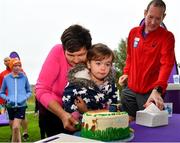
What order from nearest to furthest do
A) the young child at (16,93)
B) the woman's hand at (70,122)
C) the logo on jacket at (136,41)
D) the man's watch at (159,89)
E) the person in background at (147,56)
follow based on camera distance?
the woman's hand at (70,122)
the man's watch at (159,89)
the person in background at (147,56)
the logo on jacket at (136,41)
the young child at (16,93)

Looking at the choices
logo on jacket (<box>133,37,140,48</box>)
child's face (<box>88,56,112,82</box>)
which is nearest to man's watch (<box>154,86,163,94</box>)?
logo on jacket (<box>133,37,140,48</box>)

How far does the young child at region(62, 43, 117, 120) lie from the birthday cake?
20 cm

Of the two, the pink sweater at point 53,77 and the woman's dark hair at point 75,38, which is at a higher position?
the woman's dark hair at point 75,38

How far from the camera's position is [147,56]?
2.26m

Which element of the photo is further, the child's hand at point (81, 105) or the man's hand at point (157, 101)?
the man's hand at point (157, 101)

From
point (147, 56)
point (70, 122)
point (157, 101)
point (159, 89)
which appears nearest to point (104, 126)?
point (70, 122)

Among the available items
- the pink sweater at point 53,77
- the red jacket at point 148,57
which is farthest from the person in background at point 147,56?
the pink sweater at point 53,77

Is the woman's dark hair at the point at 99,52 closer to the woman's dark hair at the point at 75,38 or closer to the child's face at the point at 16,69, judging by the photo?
the woman's dark hair at the point at 75,38

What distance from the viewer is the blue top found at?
4277mm

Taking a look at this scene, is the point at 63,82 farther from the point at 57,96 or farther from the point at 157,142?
the point at 157,142

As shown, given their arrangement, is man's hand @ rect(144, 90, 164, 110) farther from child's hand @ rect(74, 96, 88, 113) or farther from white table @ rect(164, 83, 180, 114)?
white table @ rect(164, 83, 180, 114)

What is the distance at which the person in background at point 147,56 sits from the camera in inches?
85.9

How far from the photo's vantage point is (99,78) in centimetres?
151

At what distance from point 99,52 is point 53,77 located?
0.76 feet
